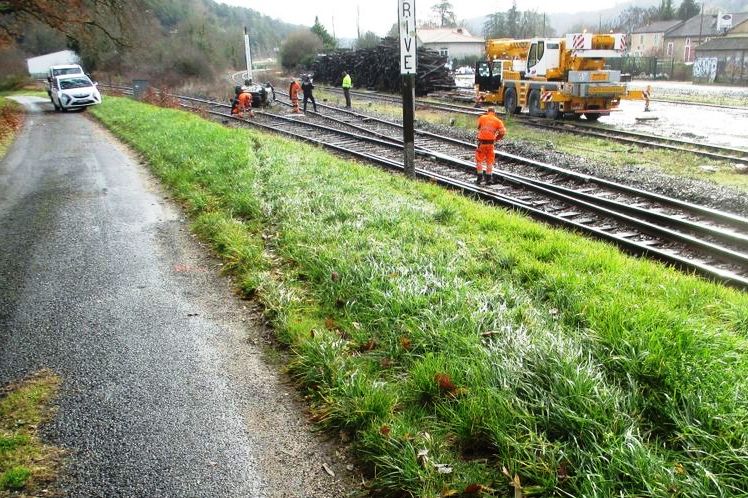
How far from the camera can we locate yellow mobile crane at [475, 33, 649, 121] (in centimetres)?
2047

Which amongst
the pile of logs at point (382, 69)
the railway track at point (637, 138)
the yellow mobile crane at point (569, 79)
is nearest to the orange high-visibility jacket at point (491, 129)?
the railway track at point (637, 138)

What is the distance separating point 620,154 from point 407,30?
Result: 7.83m

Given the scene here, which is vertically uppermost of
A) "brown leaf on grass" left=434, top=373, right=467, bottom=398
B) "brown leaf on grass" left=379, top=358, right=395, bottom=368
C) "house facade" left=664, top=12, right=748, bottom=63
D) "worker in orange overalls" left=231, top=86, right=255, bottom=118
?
"house facade" left=664, top=12, right=748, bottom=63

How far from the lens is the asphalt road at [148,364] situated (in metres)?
3.21

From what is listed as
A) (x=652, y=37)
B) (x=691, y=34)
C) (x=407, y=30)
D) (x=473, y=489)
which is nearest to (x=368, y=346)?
(x=473, y=489)

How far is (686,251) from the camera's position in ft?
25.7

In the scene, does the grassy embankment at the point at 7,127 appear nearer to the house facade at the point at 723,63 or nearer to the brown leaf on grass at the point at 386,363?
the brown leaf on grass at the point at 386,363

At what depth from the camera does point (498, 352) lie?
3.88m

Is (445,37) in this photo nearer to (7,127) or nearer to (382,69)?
(382,69)

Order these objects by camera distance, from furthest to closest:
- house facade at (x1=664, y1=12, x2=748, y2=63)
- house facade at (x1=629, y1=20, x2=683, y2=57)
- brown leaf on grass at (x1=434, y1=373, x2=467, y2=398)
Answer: house facade at (x1=629, y1=20, x2=683, y2=57)
house facade at (x1=664, y1=12, x2=748, y2=63)
brown leaf on grass at (x1=434, y1=373, x2=467, y2=398)

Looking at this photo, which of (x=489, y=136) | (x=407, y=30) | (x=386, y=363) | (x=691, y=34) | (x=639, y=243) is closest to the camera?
(x=386, y=363)

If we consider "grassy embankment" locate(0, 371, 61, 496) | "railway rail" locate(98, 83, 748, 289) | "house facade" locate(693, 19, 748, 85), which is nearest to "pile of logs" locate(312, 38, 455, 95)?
"railway rail" locate(98, 83, 748, 289)

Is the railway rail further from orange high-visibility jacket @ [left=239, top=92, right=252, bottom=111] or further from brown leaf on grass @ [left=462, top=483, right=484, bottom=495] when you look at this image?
orange high-visibility jacket @ [left=239, top=92, right=252, bottom=111]

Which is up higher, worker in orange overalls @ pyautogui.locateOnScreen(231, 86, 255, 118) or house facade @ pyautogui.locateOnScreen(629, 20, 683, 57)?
house facade @ pyautogui.locateOnScreen(629, 20, 683, 57)
